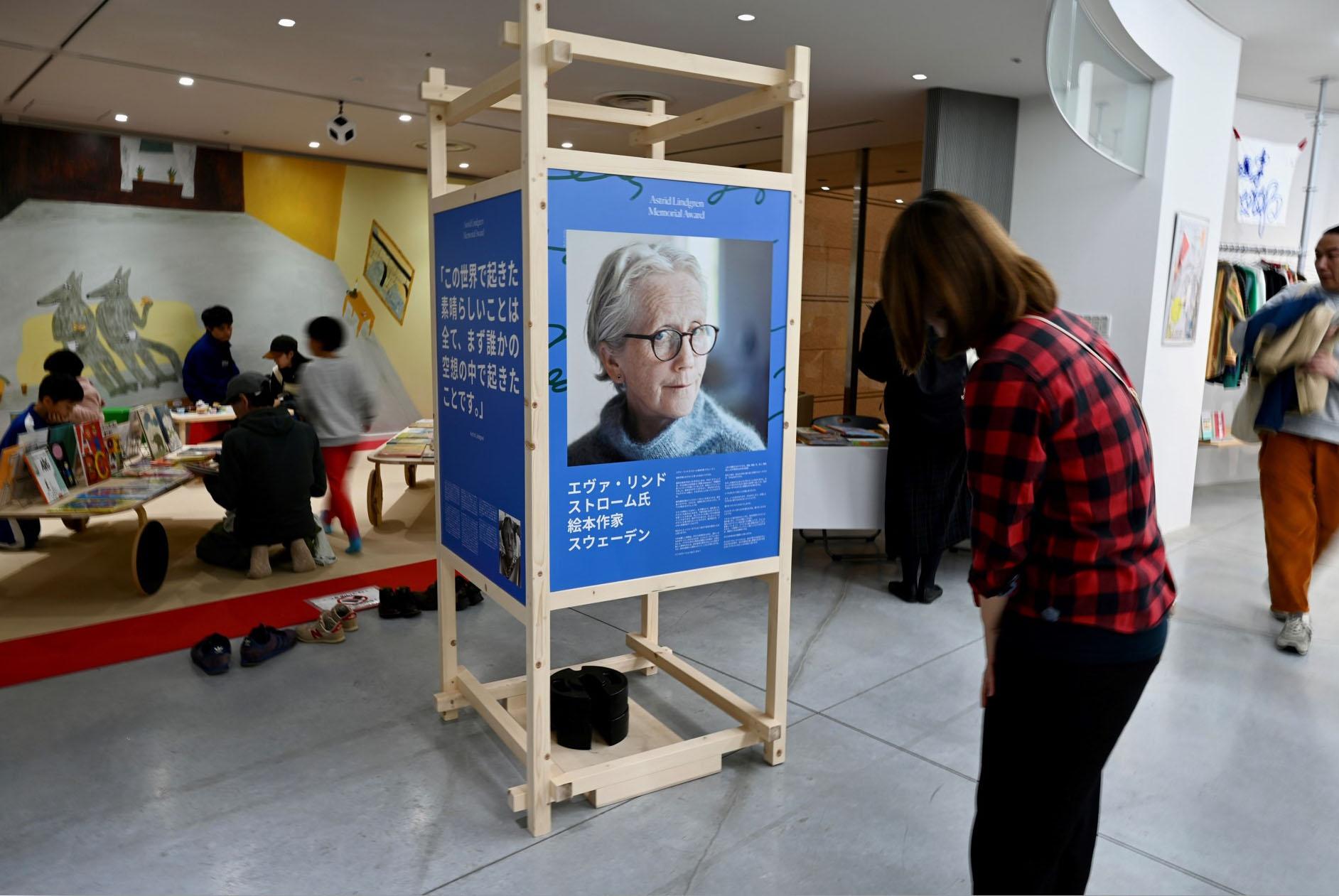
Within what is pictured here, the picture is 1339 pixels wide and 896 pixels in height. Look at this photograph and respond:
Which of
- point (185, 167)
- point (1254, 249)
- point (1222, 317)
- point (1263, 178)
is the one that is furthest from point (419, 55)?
point (1254, 249)

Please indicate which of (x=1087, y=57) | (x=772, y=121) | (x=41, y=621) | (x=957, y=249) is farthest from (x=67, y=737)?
(x=772, y=121)

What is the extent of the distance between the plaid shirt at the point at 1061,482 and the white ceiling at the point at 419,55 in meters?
3.09

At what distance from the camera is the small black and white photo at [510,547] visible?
2.59 metres

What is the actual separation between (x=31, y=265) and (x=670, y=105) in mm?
5546

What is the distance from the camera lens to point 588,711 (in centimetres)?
291

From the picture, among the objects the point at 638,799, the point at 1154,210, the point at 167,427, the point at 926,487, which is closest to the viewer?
the point at 638,799

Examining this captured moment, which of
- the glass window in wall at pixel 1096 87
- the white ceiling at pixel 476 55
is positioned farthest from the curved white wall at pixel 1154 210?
the white ceiling at pixel 476 55

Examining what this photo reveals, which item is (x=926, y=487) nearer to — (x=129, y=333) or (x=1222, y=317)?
(x=1222, y=317)

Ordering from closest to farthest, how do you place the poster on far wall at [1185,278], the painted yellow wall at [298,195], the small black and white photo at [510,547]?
the small black and white photo at [510,547], the poster on far wall at [1185,278], the painted yellow wall at [298,195]

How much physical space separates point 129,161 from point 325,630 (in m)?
6.03

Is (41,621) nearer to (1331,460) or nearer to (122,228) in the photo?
(122,228)

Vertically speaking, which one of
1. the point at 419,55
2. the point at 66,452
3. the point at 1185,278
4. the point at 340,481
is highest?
the point at 419,55

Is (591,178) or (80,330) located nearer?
(591,178)

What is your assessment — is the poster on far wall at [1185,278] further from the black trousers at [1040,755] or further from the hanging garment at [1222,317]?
the black trousers at [1040,755]
